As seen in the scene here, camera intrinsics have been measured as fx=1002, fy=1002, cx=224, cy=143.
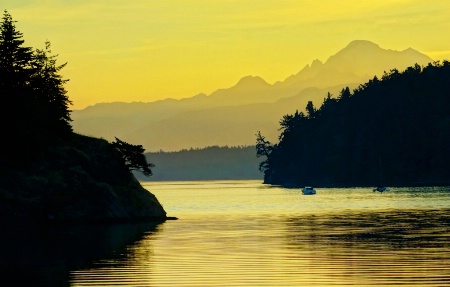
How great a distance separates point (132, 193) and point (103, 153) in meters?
6.93

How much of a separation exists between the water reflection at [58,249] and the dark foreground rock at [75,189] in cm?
612

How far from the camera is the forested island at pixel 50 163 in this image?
108 metres

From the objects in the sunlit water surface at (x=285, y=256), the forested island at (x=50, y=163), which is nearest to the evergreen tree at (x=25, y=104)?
the forested island at (x=50, y=163)

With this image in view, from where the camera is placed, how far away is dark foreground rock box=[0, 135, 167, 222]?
350 feet

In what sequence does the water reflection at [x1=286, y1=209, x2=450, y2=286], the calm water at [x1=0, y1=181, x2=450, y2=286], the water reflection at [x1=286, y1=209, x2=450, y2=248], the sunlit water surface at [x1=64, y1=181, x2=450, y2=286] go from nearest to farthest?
the sunlit water surface at [x1=64, y1=181, x2=450, y2=286] → the water reflection at [x1=286, y1=209, x2=450, y2=286] → the calm water at [x1=0, y1=181, x2=450, y2=286] → the water reflection at [x1=286, y1=209, x2=450, y2=248]

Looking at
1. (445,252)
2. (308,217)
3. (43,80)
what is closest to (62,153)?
(43,80)

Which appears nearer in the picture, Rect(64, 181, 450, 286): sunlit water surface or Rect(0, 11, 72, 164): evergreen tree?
Rect(64, 181, 450, 286): sunlit water surface

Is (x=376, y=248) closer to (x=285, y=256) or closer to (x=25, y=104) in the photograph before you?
(x=285, y=256)

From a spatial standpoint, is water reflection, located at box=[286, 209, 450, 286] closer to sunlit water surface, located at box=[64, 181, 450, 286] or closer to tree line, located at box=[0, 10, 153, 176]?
sunlit water surface, located at box=[64, 181, 450, 286]

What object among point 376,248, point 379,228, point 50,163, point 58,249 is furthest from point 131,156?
point 376,248

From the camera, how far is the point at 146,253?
66500 mm

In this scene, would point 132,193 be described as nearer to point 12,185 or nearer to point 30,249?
point 12,185

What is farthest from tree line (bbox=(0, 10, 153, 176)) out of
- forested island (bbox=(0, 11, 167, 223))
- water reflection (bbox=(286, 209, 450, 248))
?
water reflection (bbox=(286, 209, 450, 248))

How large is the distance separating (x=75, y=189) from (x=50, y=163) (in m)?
4.48
